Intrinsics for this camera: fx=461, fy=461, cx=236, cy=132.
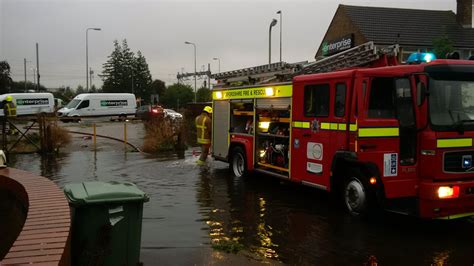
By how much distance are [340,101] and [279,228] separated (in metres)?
2.22

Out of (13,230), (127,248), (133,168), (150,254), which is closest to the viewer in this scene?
(127,248)

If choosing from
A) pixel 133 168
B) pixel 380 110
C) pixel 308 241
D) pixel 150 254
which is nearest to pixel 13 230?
pixel 150 254

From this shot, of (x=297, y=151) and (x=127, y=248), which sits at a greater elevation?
(x=297, y=151)

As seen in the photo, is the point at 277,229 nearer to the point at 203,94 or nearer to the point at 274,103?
the point at 274,103

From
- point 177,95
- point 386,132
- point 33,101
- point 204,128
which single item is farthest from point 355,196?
point 177,95

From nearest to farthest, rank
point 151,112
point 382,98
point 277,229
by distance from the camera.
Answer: point 277,229 < point 382,98 < point 151,112

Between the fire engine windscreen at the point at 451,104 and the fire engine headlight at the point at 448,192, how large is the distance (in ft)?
2.54

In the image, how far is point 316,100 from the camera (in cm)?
789

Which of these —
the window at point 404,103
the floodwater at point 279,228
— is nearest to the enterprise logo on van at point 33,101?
the floodwater at point 279,228

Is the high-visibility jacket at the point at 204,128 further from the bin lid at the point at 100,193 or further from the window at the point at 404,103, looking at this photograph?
the bin lid at the point at 100,193

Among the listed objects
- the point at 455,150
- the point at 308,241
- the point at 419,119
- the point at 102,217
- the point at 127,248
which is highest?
the point at 419,119

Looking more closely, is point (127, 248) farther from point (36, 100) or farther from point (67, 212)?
point (36, 100)

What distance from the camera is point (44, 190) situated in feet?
16.3

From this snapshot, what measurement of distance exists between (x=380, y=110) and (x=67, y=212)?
14.8ft
